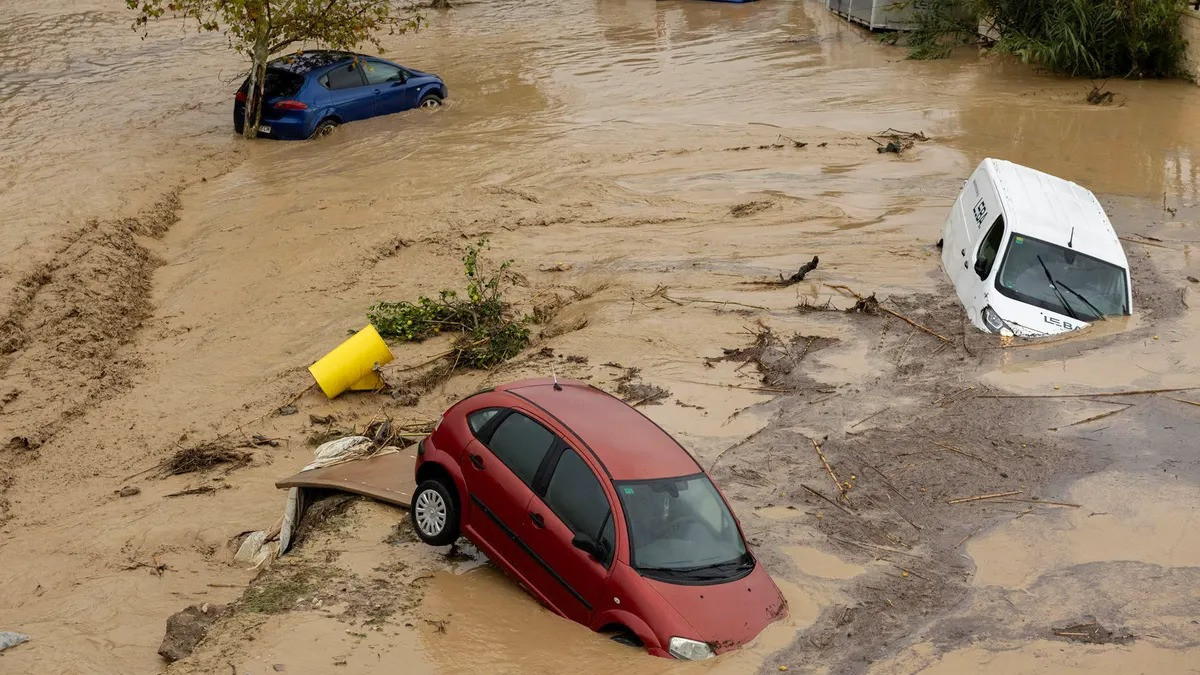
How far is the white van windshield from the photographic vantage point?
12.2 m

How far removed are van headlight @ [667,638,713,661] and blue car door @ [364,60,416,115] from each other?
51.7 ft

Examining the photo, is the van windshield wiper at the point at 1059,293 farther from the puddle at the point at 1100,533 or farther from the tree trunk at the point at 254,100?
the tree trunk at the point at 254,100

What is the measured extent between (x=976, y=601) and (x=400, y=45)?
78.9ft

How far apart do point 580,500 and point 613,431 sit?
58 cm

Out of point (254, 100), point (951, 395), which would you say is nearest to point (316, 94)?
point (254, 100)

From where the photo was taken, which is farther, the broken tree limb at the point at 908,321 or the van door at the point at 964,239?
the van door at the point at 964,239

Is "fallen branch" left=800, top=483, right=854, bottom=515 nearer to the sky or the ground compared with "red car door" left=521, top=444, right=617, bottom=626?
nearer to the ground

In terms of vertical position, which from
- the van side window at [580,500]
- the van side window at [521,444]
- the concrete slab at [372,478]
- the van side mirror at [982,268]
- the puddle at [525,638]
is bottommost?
the puddle at [525,638]

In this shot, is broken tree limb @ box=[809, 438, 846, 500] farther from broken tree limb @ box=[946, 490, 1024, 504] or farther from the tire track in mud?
the tire track in mud

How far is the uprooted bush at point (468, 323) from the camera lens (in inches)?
481

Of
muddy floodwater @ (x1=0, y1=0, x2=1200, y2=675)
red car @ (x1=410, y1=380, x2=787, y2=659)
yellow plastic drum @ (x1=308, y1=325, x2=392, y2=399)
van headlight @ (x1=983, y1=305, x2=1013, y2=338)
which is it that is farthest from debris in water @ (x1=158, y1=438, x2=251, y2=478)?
van headlight @ (x1=983, y1=305, x2=1013, y2=338)

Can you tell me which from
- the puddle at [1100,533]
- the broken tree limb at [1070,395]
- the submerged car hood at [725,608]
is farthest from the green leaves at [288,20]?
the submerged car hood at [725,608]

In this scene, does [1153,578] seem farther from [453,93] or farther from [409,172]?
[453,93]

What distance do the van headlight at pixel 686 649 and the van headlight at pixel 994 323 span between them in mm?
6303
